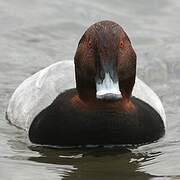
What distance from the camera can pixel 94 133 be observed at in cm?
744

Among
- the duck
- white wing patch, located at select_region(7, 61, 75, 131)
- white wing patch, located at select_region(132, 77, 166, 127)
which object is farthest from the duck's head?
white wing patch, located at select_region(132, 77, 166, 127)

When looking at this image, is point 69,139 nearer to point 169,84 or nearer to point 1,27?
point 169,84

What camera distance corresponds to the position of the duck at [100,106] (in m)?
7.11

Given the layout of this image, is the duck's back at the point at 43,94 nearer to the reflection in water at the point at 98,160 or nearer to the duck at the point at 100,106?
the duck at the point at 100,106

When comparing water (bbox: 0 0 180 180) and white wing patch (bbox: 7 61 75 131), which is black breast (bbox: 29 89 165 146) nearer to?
water (bbox: 0 0 180 180)

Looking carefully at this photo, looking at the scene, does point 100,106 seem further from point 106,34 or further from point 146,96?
point 146,96

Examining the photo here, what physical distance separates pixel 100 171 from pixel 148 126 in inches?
37.9

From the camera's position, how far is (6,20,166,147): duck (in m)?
7.11

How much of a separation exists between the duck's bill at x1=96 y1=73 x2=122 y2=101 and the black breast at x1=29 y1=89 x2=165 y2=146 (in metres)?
0.51

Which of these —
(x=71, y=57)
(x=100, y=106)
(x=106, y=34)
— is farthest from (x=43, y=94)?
(x=71, y=57)

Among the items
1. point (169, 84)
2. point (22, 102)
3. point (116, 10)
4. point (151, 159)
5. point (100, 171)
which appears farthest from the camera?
point (116, 10)

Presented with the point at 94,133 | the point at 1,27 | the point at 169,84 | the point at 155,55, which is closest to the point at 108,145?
the point at 94,133

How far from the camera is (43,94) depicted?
27.1 feet

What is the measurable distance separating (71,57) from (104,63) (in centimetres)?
433
